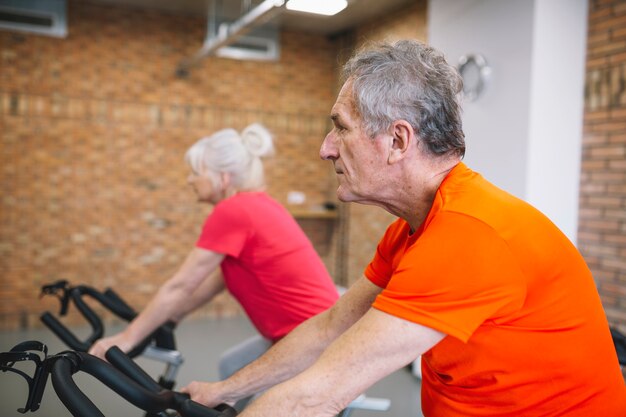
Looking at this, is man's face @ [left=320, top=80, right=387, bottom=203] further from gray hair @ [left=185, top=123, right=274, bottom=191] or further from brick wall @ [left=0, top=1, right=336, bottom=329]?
brick wall @ [left=0, top=1, right=336, bottom=329]

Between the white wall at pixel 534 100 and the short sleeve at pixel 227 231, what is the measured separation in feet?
7.21

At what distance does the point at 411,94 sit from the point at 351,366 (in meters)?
0.52

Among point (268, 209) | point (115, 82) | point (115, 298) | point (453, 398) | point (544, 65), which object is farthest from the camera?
point (115, 82)

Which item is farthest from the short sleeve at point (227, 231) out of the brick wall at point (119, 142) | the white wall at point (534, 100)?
the brick wall at point (119, 142)

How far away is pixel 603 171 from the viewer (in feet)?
12.3

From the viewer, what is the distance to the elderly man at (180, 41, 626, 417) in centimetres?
99

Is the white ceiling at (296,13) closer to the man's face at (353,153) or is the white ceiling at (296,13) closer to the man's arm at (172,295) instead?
the man's arm at (172,295)

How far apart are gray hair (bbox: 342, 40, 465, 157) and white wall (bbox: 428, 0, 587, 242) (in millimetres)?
2745

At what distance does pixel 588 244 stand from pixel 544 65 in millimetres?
1220

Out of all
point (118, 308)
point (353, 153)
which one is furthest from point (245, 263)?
point (353, 153)

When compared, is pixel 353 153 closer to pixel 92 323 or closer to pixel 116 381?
pixel 116 381

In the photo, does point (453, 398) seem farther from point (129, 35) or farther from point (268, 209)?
point (129, 35)

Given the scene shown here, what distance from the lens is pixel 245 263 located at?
225 centimetres

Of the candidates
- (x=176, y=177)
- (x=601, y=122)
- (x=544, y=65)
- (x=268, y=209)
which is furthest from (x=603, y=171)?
(x=176, y=177)
